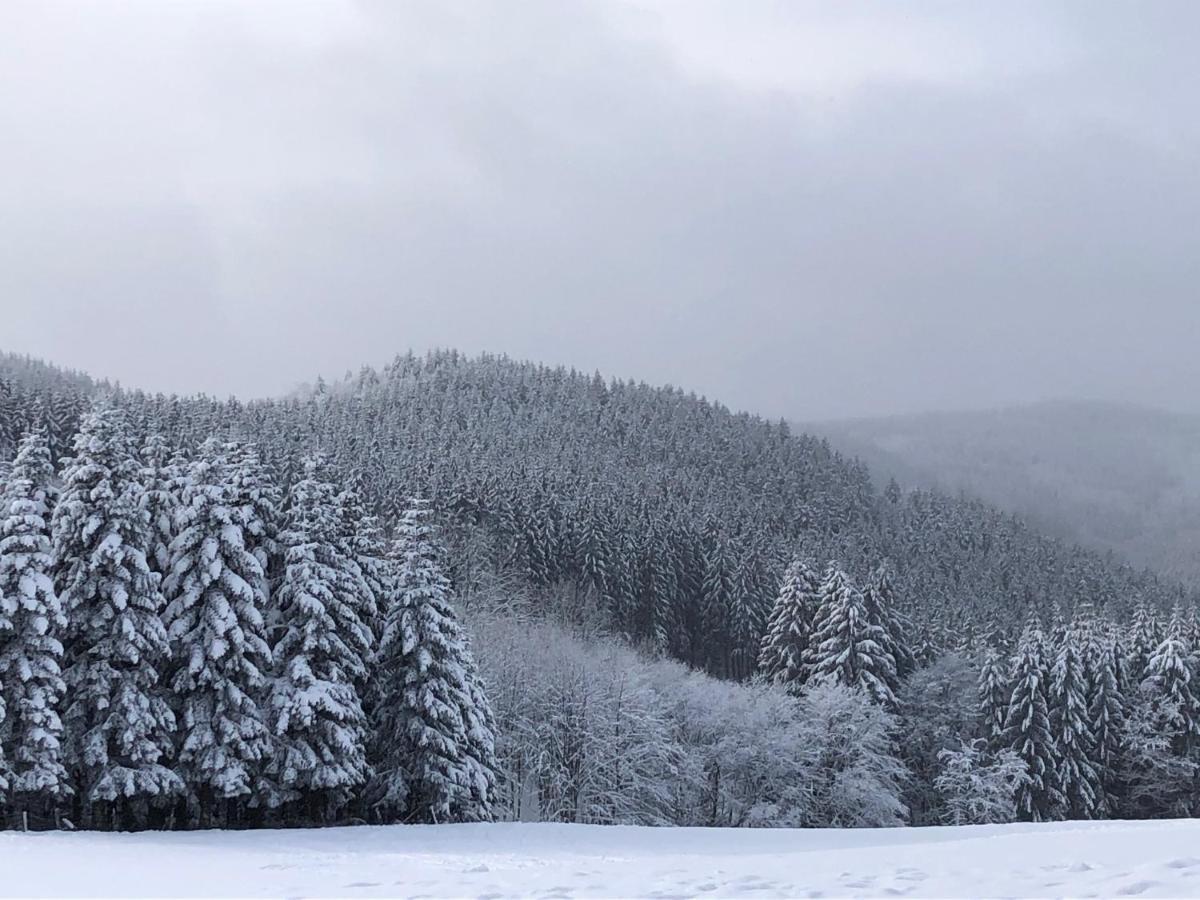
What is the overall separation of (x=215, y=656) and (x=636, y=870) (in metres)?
Result: 18.7

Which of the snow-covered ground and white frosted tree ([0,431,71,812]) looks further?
white frosted tree ([0,431,71,812])

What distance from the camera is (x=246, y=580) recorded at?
31.8 meters

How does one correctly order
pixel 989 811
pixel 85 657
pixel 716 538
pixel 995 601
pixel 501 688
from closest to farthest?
pixel 85 657 < pixel 501 688 < pixel 989 811 < pixel 716 538 < pixel 995 601

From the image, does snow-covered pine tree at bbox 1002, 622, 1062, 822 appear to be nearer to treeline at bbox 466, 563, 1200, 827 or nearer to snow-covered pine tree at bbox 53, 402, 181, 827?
treeline at bbox 466, 563, 1200, 827

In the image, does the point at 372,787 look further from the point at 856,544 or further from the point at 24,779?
the point at 856,544

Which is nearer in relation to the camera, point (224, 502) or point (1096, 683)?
point (224, 502)

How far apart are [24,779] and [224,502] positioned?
9566 mm

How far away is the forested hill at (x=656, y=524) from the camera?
88.9 meters

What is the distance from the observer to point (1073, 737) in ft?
184

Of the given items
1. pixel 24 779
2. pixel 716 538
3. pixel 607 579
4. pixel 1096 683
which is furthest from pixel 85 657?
pixel 716 538

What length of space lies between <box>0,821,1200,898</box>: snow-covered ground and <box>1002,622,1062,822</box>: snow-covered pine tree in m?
35.8

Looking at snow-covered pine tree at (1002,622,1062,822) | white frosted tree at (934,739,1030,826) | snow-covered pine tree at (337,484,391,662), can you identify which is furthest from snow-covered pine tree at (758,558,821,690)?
snow-covered pine tree at (337,484,391,662)

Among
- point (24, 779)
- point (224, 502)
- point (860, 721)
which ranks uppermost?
point (224, 502)

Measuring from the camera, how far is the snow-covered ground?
11.8m
